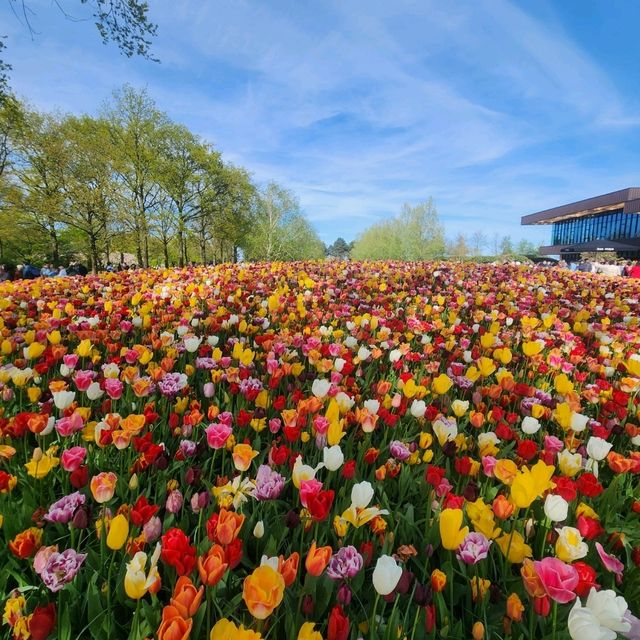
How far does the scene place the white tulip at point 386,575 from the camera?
120 cm

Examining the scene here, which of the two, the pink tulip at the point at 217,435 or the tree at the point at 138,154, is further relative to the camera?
the tree at the point at 138,154

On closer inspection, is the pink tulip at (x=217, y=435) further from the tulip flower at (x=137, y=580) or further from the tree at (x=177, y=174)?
the tree at (x=177, y=174)

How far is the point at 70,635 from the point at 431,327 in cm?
435

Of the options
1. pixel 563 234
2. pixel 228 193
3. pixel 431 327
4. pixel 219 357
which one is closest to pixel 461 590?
pixel 219 357

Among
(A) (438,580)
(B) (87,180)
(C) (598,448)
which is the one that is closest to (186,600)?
(A) (438,580)

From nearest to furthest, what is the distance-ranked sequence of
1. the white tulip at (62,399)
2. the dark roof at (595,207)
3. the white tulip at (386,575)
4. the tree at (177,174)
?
1. the white tulip at (386,575)
2. the white tulip at (62,399)
3. the tree at (177,174)
4. the dark roof at (595,207)

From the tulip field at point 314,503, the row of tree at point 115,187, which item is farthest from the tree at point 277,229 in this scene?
the tulip field at point 314,503

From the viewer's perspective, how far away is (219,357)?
125 inches

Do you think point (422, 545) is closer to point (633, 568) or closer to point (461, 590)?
point (461, 590)

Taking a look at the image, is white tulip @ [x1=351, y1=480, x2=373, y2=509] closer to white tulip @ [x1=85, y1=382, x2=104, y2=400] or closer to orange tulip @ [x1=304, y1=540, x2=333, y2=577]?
orange tulip @ [x1=304, y1=540, x2=333, y2=577]

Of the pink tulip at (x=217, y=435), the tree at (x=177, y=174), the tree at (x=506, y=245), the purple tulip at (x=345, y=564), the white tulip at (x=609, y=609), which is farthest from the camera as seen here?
the tree at (x=506, y=245)

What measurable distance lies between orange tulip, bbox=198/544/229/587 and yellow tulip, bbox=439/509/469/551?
0.68m

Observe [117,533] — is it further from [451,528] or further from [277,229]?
[277,229]

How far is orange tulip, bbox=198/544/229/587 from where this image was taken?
1138 mm
